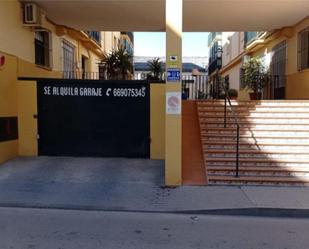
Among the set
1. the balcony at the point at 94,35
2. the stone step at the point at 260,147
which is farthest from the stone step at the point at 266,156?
the balcony at the point at 94,35

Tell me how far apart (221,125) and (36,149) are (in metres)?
5.06

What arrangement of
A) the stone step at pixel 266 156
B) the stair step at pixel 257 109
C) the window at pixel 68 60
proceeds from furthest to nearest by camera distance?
the window at pixel 68 60 → the stair step at pixel 257 109 → the stone step at pixel 266 156

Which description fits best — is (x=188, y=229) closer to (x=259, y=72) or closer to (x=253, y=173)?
(x=253, y=173)

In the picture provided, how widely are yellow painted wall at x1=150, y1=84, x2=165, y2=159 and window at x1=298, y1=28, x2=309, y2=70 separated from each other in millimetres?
6357

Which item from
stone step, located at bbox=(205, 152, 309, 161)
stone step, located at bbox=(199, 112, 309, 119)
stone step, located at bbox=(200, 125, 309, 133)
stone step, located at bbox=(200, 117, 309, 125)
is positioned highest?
stone step, located at bbox=(199, 112, 309, 119)

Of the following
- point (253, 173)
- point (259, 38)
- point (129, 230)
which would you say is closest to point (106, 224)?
point (129, 230)

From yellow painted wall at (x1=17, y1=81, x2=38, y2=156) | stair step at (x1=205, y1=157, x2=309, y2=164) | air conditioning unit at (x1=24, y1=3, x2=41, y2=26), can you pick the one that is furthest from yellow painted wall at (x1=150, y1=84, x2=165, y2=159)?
air conditioning unit at (x1=24, y1=3, x2=41, y2=26)

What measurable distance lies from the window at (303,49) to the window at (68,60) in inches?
346

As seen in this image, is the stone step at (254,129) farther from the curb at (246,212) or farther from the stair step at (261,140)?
the curb at (246,212)

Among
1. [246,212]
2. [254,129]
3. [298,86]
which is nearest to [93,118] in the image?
[254,129]

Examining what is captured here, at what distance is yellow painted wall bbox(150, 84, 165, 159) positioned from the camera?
10.5 m

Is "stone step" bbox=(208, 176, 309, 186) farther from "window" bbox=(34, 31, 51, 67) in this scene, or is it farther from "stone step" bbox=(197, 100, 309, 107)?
"window" bbox=(34, 31, 51, 67)

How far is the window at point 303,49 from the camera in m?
14.0

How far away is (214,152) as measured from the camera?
941 cm
